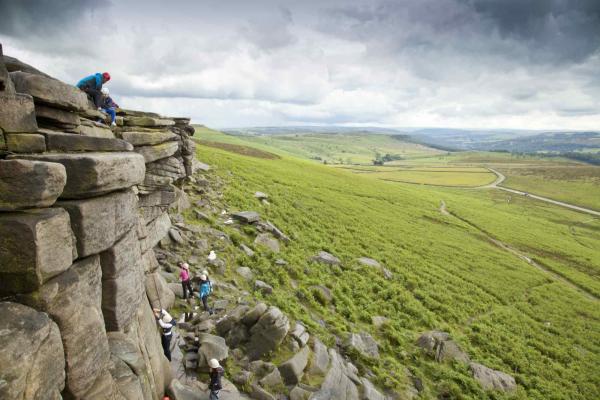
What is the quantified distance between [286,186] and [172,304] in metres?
44.1

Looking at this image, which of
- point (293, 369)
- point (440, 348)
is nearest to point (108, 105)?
point (293, 369)

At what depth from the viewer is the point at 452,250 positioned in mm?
52406

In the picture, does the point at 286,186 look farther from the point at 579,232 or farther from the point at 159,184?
the point at 579,232

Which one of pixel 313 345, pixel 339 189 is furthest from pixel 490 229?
pixel 313 345

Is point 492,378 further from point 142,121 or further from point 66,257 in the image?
point 142,121

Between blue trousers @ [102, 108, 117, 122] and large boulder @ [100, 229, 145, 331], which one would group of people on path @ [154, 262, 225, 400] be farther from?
blue trousers @ [102, 108, 117, 122]

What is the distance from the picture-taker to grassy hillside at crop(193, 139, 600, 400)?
25373 mm

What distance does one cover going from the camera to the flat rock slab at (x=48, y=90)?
1073 centimetres

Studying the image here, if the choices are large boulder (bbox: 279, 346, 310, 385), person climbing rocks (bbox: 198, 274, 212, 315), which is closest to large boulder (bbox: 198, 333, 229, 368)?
person climbing rocks (bbox: 198, 274, 212, 315)

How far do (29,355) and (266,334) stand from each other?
39.7ft

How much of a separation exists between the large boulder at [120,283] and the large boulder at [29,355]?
→ 10.6 feet

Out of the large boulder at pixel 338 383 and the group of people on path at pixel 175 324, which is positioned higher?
the group of people on path at pixel 175 324

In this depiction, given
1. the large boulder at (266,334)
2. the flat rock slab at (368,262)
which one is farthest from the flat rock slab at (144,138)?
the flat rock slab at (368,262)

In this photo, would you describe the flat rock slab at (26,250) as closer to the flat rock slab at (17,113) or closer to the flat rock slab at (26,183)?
the flat rock slab at (26,183)
